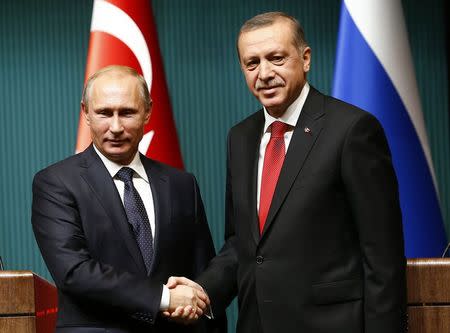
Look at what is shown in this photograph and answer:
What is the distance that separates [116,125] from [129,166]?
0.53ft

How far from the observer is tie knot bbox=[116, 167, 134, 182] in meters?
2.58

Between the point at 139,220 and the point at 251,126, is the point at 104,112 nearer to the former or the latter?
the point at 139,220

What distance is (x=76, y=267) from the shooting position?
7.91 ft

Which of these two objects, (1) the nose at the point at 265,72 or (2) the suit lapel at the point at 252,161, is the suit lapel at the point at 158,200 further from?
(1) the nose at the point at 265,72

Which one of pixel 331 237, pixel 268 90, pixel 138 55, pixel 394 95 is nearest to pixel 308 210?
pixel 331 237

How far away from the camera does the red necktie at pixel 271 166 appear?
93.8 inches

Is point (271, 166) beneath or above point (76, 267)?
above

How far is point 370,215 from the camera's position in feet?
7.38

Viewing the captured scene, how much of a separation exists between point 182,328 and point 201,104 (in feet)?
7.75

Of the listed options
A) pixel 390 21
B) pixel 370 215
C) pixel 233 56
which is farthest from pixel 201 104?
pixel 370 215

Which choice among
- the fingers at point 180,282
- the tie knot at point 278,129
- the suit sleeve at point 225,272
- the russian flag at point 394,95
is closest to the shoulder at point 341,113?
the tie knot at point 278,129

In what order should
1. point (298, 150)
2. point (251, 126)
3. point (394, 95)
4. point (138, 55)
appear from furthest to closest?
point (138, 55)
point (394, 95)
point (251, 126)
point (298, 150)

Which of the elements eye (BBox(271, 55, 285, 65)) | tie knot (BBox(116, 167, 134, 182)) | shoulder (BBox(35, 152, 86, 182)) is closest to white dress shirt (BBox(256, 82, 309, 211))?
eye (BBox(271, 55, 285, 65))

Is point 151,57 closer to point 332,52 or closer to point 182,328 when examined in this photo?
point 332,52
